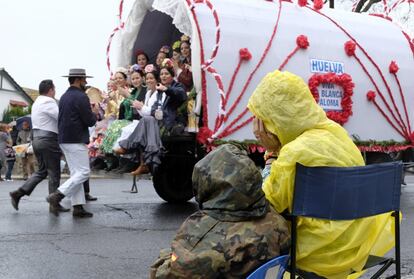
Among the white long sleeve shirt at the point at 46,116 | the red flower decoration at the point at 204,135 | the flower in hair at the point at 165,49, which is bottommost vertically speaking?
the red flower decoration at the point at 204,135

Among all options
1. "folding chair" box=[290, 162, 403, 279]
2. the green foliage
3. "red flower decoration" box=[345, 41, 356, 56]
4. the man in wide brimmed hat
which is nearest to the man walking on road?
the man in wide brimmed hat

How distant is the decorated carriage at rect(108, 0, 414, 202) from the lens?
8.28 meters

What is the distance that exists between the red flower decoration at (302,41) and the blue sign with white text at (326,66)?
0.77ft

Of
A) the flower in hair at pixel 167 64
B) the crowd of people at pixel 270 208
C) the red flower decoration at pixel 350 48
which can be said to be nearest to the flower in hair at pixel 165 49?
the flower in hair at pixel 167 64

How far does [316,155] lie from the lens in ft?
10.2

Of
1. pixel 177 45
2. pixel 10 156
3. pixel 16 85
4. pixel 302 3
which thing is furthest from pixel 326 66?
pixel 16 85

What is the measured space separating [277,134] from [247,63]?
540cm

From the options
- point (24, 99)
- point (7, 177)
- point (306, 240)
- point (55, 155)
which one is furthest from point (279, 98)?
point (24, 99)

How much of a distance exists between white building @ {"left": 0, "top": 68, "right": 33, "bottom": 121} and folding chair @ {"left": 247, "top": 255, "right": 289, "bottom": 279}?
52.5 metres

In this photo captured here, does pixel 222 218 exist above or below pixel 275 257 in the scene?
above

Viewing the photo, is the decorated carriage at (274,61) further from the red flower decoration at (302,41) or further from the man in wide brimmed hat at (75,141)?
the man in wide brimmed hat at (75,141)

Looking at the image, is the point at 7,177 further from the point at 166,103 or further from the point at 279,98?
the point at 279,98

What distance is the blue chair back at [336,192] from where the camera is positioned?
3.05 meters

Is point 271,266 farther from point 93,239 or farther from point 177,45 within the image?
point 177,45
